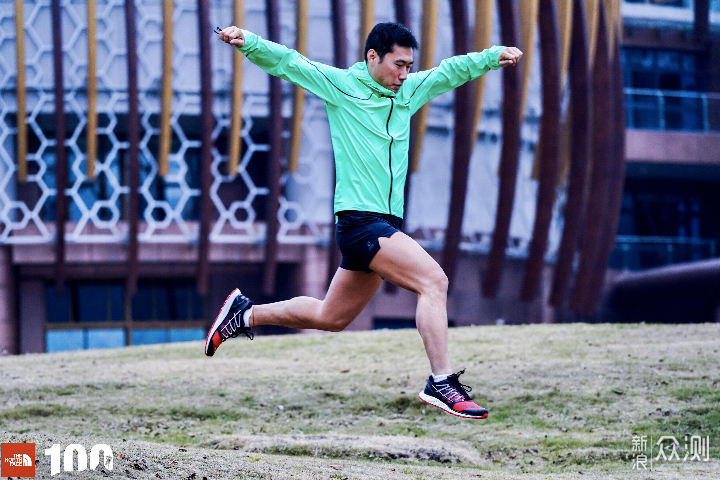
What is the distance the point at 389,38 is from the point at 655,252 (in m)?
23.3

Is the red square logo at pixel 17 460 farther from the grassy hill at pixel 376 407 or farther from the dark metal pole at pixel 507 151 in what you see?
the dark metal pole at pixel 507 151

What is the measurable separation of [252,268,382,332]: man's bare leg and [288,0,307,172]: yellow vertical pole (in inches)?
628

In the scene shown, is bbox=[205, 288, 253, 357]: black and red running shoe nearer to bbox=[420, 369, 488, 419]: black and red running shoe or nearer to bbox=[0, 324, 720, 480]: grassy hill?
bbox=[0, 324, 720, 480]: grassy hill

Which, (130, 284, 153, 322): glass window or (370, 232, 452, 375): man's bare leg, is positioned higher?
(370, 232, 452, 375): man's bare leg

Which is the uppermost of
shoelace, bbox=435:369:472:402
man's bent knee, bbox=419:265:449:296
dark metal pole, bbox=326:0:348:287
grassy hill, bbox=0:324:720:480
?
dark metal pole, bbox=326:0:348:287

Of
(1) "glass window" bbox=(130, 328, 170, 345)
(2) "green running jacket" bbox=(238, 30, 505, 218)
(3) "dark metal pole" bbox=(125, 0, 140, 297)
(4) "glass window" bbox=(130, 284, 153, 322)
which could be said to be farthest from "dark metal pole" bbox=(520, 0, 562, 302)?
(2) "green running jacket" bbox=(238, 30, 505, 218)

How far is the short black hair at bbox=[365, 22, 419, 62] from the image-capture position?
592 cm

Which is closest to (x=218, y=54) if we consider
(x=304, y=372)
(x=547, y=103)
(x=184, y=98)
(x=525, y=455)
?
(x=184, y=98)

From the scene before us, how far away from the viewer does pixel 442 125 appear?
25844 mm

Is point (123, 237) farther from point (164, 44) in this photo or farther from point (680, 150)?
point (680, 150)

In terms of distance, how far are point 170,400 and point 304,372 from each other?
6.64 feet

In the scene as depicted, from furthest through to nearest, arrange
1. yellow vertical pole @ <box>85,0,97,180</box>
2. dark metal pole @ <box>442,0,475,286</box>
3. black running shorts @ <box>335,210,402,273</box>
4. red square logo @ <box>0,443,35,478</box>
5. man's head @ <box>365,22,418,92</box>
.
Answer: dark metal pole @ <box>442,0,475,286</box> → yellow vertical pole @ <box>85,0,97,180</box> → man's head @ <box>365,22,418,92</box> → black running shorts @ <box>335,210,402,273</box> → red square logo @ <box>0,443,35,478</box>

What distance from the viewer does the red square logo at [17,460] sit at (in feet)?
18.8

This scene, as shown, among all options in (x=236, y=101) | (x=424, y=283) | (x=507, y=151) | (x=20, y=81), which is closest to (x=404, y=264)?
(x=424, y=283)
